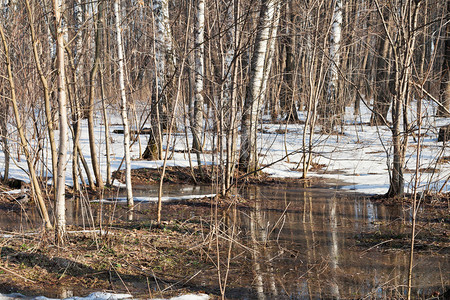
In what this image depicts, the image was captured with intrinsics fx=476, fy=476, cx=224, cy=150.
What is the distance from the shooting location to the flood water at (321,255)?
4480mm

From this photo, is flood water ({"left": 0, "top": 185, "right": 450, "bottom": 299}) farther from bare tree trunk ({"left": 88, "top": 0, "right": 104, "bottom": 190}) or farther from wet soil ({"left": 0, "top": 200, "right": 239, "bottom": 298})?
bare tree trunk ({"left": 88, "top": 0, "right": 104, "bottom": 190})

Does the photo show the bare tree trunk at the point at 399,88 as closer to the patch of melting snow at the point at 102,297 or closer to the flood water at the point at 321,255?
the flood water at the point at 321,255

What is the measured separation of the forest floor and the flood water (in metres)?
0.17

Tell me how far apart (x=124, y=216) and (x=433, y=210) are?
520 centimetres

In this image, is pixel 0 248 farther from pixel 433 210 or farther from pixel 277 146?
pixel 277 146

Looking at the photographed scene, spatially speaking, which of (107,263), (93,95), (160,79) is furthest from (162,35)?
(107,263)

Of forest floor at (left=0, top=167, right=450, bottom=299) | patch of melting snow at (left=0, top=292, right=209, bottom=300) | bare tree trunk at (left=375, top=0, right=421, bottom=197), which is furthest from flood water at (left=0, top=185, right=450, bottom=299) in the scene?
bare tree trunk at (left=375, top=0, right=421, bottom=197)

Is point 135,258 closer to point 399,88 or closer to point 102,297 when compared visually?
point 102,297

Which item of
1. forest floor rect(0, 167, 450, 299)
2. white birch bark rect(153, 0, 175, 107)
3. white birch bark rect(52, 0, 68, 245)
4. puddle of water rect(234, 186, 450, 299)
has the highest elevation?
white birch bark rect(153, 0, 175, 107)

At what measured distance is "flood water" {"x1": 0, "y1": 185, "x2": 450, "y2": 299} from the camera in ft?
14.7

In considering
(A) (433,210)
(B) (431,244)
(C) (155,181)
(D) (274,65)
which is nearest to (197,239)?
(B) (431,244)

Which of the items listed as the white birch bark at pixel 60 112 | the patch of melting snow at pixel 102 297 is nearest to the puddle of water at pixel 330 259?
the patch of melting snow at pixel 102 297

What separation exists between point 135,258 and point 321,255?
7.06 feet

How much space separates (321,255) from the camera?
5.60m
